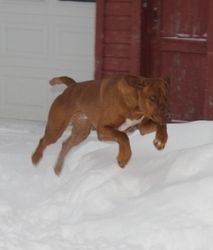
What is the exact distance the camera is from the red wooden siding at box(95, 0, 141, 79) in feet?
24.9

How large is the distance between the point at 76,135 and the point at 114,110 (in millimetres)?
1013

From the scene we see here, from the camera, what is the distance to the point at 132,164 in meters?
5.75

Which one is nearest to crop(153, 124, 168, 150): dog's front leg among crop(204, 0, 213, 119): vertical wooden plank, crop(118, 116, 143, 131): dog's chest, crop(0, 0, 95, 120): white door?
crop(118, 116, 143, 131): dog's chest

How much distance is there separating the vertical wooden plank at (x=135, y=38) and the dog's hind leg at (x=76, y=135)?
153 cm

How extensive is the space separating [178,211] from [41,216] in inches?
39.4

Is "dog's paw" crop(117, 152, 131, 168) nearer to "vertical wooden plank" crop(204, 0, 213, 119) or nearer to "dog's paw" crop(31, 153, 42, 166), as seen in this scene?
"dog's paw" crop(31, 153, 42, 166)

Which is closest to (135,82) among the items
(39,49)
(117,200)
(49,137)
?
(117,200)

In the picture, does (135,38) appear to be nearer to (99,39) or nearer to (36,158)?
(99,39)

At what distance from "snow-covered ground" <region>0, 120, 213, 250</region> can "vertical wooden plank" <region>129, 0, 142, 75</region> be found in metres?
1.22

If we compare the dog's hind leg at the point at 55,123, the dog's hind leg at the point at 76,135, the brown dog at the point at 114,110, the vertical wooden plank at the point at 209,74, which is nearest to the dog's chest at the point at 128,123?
the brown dog at the point at 114,110

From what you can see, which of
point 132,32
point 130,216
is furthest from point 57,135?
point 132,32

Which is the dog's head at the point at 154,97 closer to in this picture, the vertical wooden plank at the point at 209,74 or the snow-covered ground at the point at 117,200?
the snow-covered ground at the point at 117,200

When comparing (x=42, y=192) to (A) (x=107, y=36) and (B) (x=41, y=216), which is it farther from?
(A) (x=107, y=36)

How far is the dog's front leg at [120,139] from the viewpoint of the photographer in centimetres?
519
